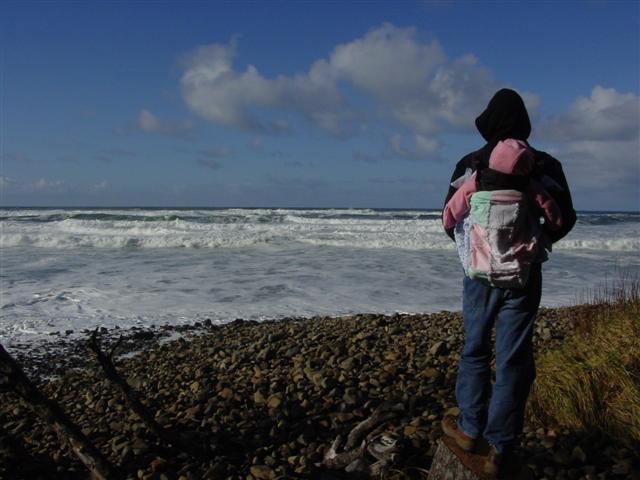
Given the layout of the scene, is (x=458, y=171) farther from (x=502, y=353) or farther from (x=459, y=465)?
(x=459, y=465)

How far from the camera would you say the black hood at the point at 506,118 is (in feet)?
9.02

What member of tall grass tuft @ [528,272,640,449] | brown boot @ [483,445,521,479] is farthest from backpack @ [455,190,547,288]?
tall grass tuft @ [528,272,640,449]

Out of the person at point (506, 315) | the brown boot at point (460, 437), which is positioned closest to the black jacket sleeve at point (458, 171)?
the person at point (506, 315)

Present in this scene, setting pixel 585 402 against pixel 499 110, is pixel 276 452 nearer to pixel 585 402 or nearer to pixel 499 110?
pixel 585 402

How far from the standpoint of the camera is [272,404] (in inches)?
185

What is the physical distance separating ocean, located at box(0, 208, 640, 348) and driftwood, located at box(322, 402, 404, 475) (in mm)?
5877

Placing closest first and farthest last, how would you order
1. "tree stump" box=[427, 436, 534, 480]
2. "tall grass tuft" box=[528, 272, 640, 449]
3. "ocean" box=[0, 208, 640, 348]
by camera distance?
"tree stump" box=[427, 436, 534, 480] < "tall grass tuft" box=[528, 272, 640, 449] < "ocean" box=[0, 208, 640, 348]

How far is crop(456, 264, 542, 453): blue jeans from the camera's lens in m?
2.80

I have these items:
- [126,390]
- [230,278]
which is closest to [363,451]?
[126,390]

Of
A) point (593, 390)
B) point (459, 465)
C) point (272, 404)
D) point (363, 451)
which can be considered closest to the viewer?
point (459, 465)

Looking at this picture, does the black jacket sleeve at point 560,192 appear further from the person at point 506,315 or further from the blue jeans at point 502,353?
the blue jeans at point 502,353

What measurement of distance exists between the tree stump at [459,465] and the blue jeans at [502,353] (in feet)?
0.65

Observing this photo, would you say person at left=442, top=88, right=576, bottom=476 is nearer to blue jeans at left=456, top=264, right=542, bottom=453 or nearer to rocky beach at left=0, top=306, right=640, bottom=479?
blue jeans at left=456, top=264, right=542, bottom=453

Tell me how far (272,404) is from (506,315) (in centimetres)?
267
